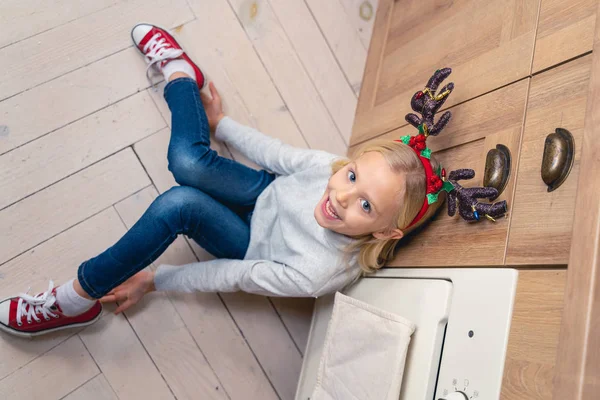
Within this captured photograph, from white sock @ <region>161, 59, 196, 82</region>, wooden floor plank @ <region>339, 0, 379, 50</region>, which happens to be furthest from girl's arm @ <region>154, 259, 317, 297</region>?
wooden floor plank @ <region>339, 0, 379, 50</region>

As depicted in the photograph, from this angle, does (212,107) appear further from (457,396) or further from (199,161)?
(457,396)

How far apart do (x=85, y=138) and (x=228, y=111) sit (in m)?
0.33

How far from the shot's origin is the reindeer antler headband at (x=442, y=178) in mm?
758

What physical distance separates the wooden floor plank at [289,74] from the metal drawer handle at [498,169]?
578 millimetres

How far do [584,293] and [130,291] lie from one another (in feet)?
2.83

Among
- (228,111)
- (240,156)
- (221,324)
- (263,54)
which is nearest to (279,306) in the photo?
(221,324)

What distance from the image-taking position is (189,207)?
3.36 feet

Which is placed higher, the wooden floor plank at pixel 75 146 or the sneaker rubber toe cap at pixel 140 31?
the sneaker rubber toe cap at pixel 140 31

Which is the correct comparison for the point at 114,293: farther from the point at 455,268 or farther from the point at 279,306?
the point at 455,268

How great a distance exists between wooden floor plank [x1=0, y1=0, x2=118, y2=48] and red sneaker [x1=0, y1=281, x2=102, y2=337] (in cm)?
55

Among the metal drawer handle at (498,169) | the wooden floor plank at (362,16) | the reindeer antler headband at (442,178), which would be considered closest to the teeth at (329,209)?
the reindeer antler headband at (442,178)

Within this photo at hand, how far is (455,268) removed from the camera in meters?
0.80

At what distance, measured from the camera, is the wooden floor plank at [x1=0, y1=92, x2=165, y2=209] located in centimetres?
110

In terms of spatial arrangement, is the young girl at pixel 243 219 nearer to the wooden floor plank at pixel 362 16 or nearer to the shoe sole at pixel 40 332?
the shoe sole at pixel 40 332
